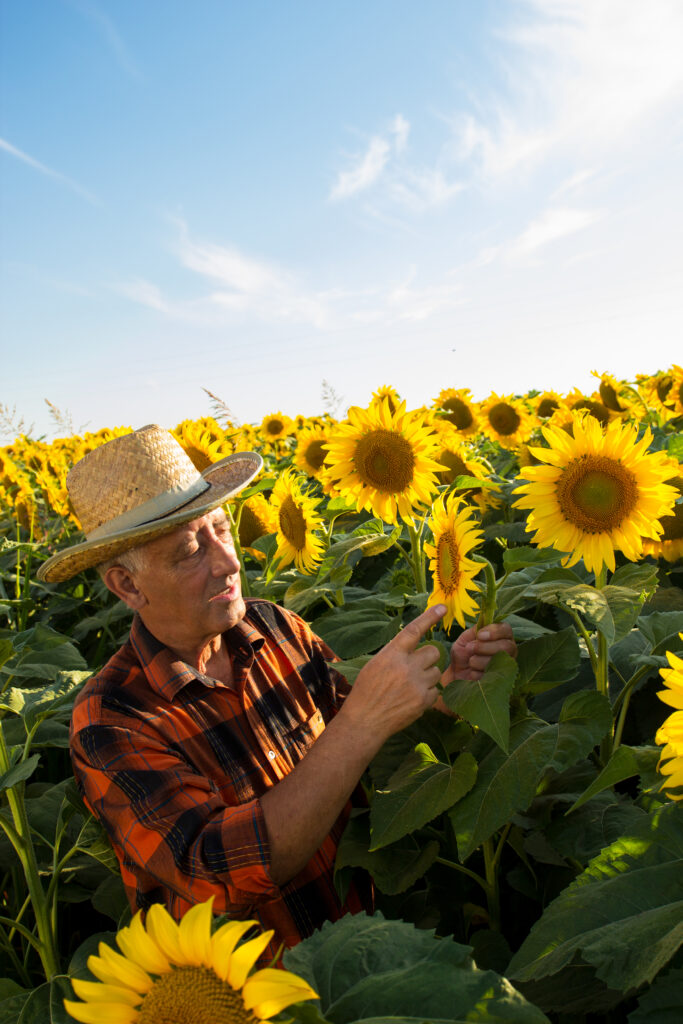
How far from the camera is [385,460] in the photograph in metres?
2.81

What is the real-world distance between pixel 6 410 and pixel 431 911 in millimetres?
6001

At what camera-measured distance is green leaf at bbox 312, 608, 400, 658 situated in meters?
2.42

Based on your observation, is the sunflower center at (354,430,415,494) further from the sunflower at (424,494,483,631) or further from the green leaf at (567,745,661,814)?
the green leaf at (567,745,661,814)

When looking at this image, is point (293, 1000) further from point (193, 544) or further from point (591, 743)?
point (193, 544)

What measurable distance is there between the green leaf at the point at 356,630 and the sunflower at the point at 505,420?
3.97 meters

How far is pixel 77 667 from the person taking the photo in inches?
132

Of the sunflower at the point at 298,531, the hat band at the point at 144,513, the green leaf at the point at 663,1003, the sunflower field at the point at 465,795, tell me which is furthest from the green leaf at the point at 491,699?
the sunflower at the point at 298,531

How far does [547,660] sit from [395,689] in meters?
0.34

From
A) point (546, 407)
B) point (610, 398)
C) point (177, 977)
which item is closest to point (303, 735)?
point (177, 977)

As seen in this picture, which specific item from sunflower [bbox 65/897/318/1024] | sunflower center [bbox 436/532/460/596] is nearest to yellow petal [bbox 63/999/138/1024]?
sunflower [bbox 65/897/318/1024]

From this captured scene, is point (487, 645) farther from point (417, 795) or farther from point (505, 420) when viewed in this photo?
point (505, 420)

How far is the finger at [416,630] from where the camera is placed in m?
1.91

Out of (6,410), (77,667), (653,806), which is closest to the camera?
(653,806)

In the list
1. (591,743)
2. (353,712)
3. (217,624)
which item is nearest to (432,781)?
(353,712)
